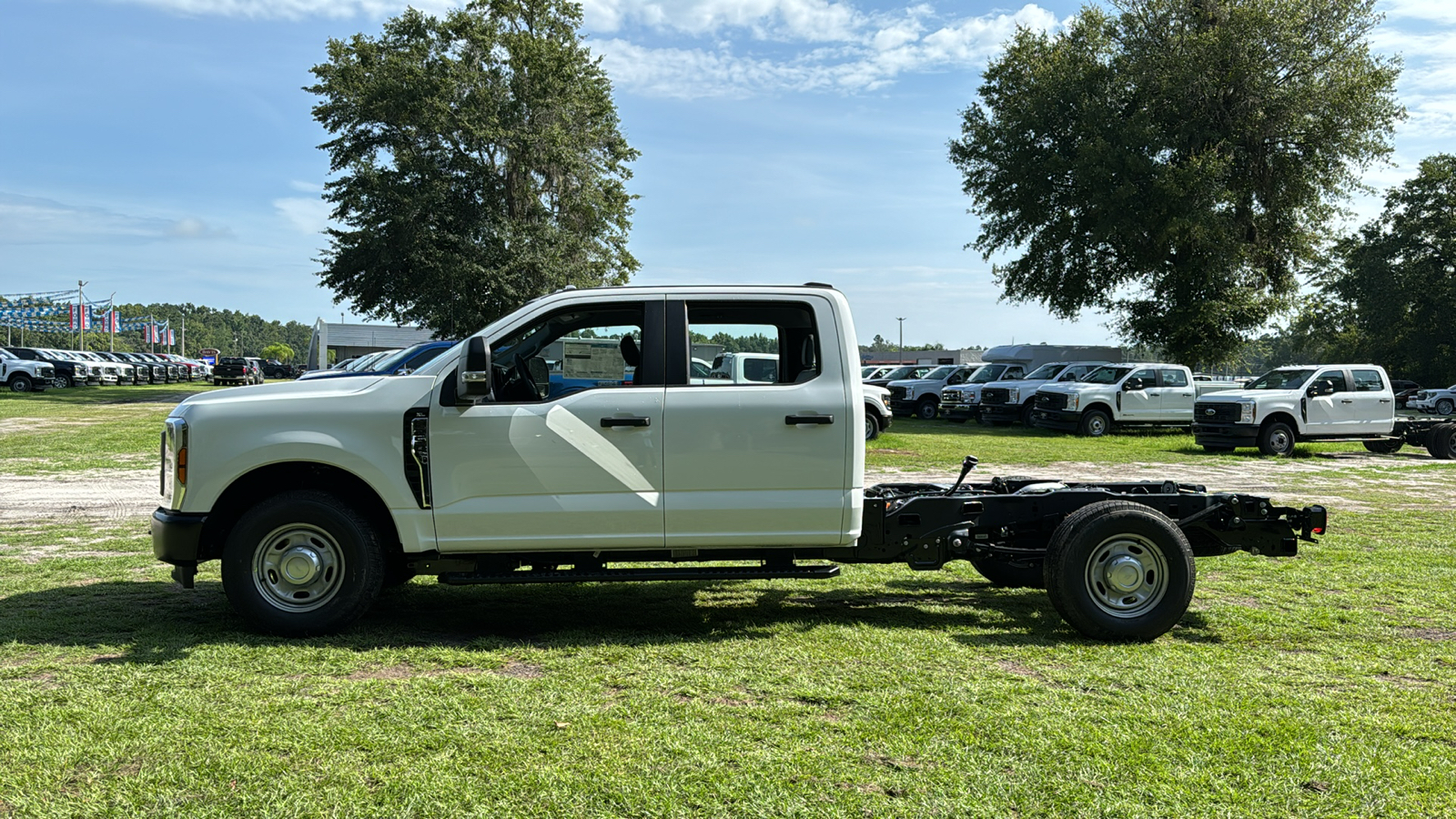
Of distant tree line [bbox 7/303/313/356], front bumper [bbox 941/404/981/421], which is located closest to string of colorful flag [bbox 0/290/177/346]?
distant tree line [bbox 7/303/313/356]

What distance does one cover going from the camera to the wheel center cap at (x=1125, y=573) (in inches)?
222

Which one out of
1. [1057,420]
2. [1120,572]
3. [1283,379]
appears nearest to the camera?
[1120,572]

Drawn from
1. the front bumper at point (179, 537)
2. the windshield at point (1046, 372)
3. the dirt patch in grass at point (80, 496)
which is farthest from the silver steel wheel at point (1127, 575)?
the windshield at point (1046, 372)

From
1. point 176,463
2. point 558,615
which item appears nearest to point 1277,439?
point 558,615

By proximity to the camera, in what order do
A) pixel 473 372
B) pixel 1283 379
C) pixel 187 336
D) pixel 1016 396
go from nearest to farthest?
pixel 473 372, pixel 1283 379, pixel 1016 396, pixel 187 336

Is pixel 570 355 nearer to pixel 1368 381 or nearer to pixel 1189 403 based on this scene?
pixel 1368 381

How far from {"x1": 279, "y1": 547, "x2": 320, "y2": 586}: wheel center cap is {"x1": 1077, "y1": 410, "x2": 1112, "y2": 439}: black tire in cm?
2202

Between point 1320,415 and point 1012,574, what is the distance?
625 inches

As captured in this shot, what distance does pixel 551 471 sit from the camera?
18.0 ft

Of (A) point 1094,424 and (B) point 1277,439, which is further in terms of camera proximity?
(A) point 1094,424

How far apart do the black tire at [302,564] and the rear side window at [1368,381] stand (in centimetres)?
2029

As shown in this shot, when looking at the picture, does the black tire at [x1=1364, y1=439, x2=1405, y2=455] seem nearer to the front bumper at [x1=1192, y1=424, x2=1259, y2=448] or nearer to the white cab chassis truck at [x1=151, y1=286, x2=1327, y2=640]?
the front bumper at [x1=1192, y1=424, x2=1259, y2=448]

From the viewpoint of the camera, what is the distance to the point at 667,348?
18.8 ft

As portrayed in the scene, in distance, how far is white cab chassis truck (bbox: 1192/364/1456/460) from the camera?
19594mm
